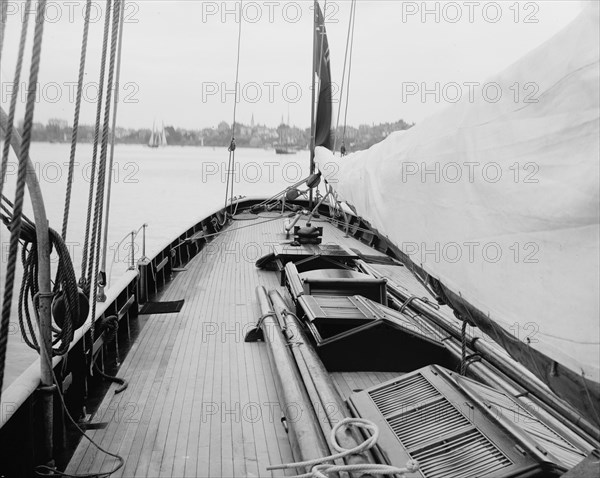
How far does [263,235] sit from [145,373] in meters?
6.11

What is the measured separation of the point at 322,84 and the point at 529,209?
8.11 metres

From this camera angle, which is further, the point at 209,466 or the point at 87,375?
the point at 87,375

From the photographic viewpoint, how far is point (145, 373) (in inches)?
133

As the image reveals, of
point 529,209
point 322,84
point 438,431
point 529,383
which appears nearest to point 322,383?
point 438,431

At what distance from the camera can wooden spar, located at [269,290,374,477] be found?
2.10 m

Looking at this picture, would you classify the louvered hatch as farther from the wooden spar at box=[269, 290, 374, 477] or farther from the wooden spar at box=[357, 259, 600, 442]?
the wooden spar at box=[357, 259, 600, 442]

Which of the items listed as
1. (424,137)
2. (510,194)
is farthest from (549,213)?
(424,137)

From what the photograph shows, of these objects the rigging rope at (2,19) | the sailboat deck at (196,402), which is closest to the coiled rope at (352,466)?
the sailboat deck at (196,402)

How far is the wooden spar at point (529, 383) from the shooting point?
92.8 inches

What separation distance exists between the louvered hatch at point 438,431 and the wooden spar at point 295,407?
0.22 meters

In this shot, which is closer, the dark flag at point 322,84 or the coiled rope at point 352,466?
the coiled rope at point 352,466

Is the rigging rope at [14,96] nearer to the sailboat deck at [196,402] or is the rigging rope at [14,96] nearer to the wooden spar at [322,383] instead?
the sailboat deck at [196,402]

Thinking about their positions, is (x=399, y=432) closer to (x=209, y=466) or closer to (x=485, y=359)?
(x=209, y=466)

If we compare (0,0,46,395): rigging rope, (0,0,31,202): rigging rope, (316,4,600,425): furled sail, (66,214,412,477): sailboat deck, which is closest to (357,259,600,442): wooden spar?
(66,214,412,477): sailboat deck
